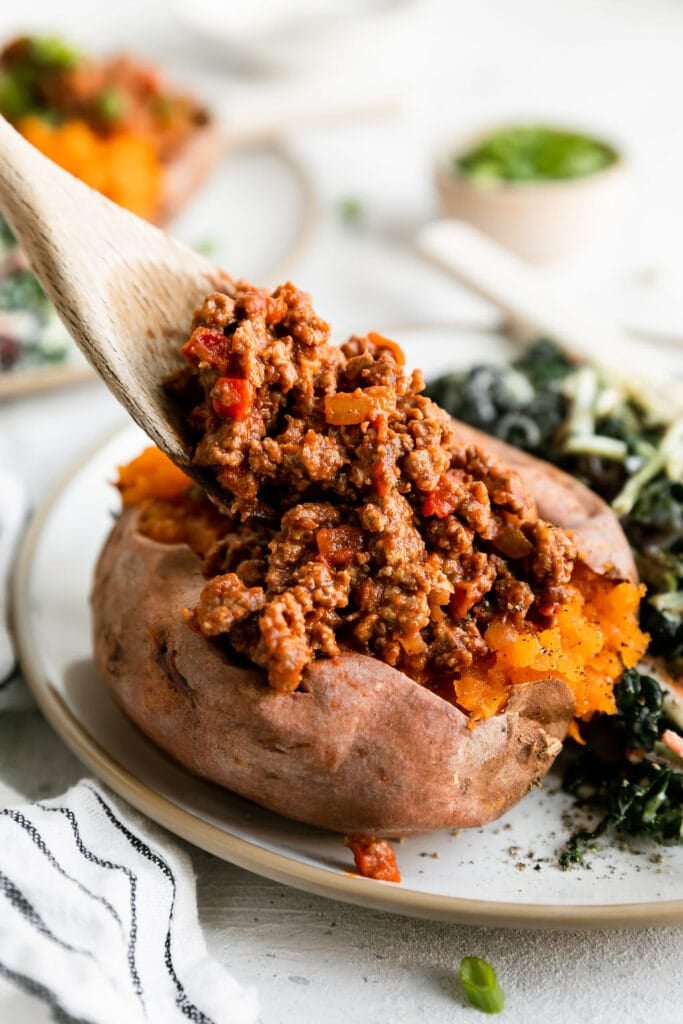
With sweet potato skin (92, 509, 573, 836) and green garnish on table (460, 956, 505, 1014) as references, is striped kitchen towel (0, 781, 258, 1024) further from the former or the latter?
green garnish on table (460, 956, 505, 1014)

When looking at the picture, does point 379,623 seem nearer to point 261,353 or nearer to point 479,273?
point 261,353

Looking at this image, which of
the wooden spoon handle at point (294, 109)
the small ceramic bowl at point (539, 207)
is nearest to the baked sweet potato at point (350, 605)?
the small ceramic bowl at point (539, 207)

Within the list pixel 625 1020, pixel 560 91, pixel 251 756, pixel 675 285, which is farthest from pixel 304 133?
pixel 625 1020

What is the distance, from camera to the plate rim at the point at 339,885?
2.99m

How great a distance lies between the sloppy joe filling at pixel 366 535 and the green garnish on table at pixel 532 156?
4040mm

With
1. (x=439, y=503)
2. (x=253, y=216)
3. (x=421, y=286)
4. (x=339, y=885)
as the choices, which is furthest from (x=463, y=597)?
(x=253, y=216)

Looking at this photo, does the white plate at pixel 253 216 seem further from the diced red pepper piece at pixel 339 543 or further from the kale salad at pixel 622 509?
the diced red pepper piece at pixel 339 543

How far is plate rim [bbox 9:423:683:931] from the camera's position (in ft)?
9.80

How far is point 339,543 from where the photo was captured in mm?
3277

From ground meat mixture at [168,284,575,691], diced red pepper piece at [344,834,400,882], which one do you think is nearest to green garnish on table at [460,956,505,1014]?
diced red pepper piece at [344,834,400,882]

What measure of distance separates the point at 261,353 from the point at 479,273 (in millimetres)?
2970

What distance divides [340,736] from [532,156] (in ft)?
17.6

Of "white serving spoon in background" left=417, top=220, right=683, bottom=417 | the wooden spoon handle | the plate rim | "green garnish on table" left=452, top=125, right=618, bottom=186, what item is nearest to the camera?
the plate rim

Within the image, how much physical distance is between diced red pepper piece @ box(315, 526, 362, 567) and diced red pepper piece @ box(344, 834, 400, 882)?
0.79 meters
